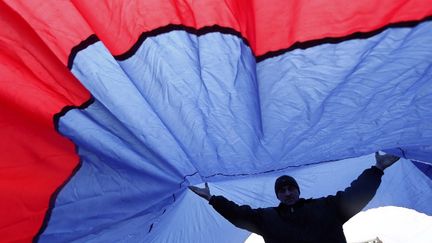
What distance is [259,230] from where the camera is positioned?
1.74 meters

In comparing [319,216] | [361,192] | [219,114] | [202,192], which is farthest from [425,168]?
[219,114]

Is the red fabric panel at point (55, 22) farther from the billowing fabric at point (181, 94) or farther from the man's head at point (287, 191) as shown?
the man's head at point (287, 191)

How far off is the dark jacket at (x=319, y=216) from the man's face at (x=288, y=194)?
2 centimetres

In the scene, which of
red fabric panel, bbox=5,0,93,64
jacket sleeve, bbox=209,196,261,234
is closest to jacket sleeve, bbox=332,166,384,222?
jacket sleeve, bbox=209,196,261,234

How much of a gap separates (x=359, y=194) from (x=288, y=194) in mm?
267

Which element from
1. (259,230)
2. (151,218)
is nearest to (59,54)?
(151,218)

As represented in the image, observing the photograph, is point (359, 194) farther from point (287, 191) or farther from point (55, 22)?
point (55, 22)

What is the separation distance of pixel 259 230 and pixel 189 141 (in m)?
0.58

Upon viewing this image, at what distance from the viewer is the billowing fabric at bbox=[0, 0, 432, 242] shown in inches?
44.5

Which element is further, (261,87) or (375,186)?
(375,186)

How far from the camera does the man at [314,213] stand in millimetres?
1612

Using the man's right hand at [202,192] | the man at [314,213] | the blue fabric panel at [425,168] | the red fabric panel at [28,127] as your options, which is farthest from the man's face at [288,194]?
the red fabric panel at [28,127]

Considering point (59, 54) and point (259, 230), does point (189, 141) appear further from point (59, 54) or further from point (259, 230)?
point (259, 230)

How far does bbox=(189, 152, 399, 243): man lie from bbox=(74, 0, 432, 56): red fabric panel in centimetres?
73
